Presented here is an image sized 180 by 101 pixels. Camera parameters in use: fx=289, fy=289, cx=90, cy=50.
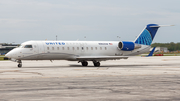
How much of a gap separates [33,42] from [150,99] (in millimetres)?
23901

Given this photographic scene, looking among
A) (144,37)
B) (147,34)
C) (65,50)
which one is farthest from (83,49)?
(147,34)

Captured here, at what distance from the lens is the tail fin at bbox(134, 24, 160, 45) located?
128 ft

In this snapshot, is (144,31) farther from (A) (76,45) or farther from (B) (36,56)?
(B) (36,56)

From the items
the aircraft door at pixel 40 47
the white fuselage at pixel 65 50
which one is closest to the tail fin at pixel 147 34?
the white fuselage at pixel 65 50

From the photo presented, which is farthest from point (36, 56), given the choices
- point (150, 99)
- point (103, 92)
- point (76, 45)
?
point (150, 99)

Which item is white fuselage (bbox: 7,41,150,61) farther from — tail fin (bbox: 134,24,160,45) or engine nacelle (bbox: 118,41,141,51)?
tail fin (bbox: 134,24,160,45)

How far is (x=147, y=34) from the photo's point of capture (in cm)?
3931

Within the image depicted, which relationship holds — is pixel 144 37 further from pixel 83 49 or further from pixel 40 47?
pixel 40 47

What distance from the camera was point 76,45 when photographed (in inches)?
1382

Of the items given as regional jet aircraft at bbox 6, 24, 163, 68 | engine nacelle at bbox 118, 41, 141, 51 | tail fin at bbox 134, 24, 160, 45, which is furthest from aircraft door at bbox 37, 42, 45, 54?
tail fin at bbox 134, 24, 160, 45

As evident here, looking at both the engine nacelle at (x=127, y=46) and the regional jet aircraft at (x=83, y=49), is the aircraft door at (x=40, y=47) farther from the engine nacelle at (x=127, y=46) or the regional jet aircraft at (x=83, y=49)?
the engine nacelle at (x=127, y=46)

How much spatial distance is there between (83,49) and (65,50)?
103 inches

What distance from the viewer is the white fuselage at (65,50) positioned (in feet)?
104

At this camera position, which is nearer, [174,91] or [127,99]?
[127,99]
